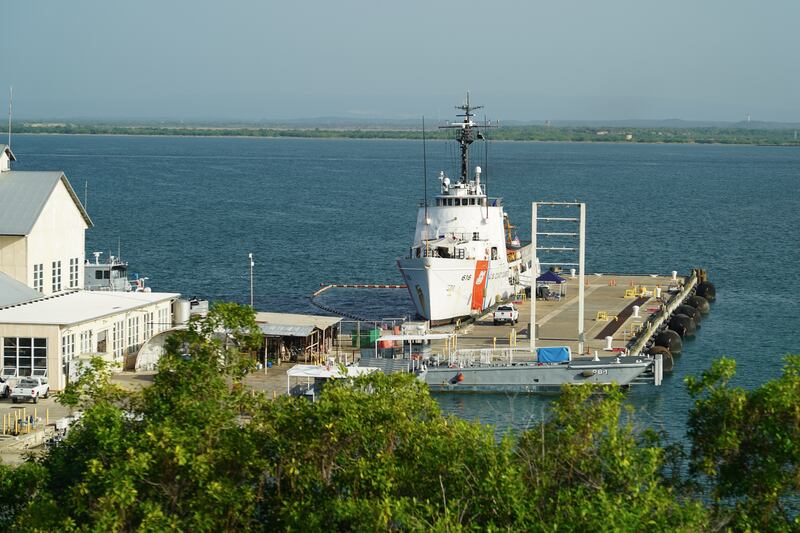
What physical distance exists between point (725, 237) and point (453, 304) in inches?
2022

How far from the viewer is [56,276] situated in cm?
4631

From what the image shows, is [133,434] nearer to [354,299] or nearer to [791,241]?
[354,299]

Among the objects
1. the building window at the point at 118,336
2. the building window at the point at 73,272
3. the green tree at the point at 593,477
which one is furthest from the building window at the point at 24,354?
the green tree at the point at 593,477

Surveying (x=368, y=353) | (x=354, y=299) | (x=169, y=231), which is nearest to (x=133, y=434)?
(x=368, y=353)

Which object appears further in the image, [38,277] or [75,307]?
[38,277]

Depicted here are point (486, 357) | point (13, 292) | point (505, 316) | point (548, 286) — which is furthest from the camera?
point (548, 286)

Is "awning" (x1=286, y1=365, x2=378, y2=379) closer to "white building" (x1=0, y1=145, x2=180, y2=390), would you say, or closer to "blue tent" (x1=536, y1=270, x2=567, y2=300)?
"white building" (x1=0, y1=145, x2=180, y2=390)

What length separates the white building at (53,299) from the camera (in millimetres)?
39594

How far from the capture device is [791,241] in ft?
323

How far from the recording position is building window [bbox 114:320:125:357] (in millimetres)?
43062

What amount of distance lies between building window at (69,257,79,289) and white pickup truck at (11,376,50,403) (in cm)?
919

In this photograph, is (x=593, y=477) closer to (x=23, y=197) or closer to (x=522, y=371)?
(x=522, y=371)

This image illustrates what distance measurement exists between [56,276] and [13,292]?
11.7 ft

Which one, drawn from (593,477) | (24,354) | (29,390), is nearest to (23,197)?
(24,354)
